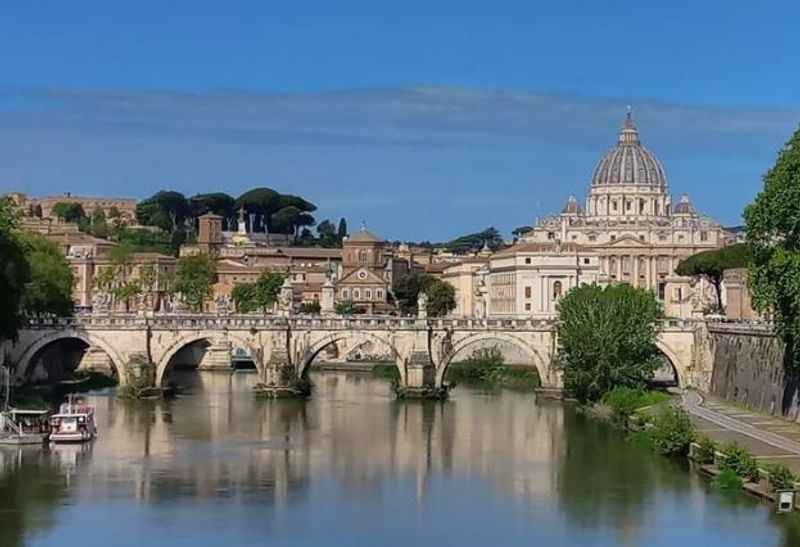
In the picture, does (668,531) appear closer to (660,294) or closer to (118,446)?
(118,446)

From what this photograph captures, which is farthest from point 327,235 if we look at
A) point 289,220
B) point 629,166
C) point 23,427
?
point 23,427

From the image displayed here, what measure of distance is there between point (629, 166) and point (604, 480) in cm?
8426

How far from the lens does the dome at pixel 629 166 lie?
118 meters

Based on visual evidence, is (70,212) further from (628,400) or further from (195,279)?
(628,400)

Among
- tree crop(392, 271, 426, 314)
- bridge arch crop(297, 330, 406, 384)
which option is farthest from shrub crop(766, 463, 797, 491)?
tree crop(392, 271, 426, 314)

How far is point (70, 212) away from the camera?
134875 millimetres

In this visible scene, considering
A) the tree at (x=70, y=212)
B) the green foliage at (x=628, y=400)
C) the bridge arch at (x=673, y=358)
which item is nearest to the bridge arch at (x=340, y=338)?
the bridge arch at (x=673, y=358)

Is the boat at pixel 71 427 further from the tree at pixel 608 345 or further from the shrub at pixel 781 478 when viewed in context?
the shrub at pixel 781 478

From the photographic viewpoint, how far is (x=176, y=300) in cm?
8469

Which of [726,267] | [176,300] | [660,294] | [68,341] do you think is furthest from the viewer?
[660,294]

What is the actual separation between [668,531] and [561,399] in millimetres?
23712

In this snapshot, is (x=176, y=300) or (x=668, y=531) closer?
(x=668, y=531)

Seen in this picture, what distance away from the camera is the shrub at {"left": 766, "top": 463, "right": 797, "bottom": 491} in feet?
100

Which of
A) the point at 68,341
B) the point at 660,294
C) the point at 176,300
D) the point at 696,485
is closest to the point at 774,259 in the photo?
the point at 696,485
